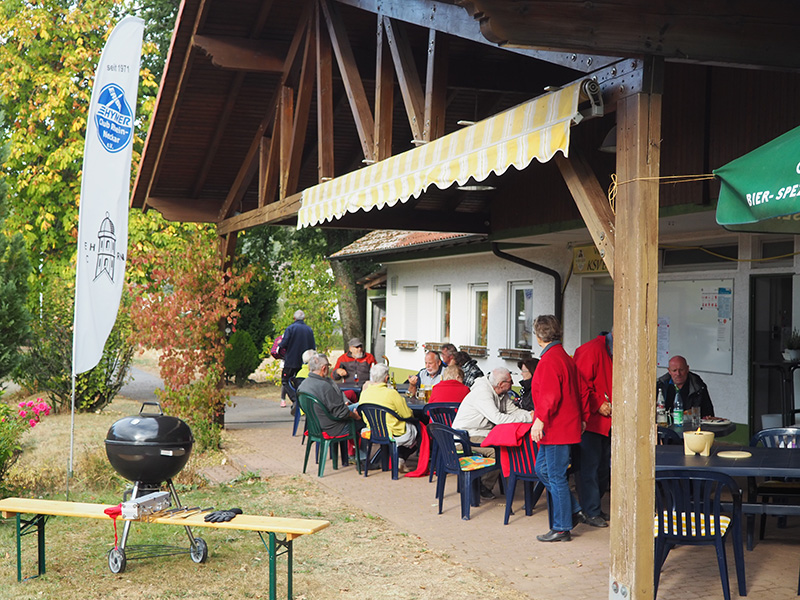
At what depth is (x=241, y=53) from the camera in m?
10.2

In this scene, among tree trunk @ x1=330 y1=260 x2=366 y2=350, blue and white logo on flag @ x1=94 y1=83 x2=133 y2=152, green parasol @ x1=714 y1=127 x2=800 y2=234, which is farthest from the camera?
tree trunk @ x1=330 y1=260 x2=366 y2=350

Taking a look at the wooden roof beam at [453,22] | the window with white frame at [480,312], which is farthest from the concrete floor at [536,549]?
the window with white frame at [480,312]

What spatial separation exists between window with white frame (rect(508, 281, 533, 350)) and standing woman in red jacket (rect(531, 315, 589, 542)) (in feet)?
25.1

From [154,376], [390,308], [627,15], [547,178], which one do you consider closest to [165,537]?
[627,15]

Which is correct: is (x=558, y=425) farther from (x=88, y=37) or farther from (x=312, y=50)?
(x=88, y=37)

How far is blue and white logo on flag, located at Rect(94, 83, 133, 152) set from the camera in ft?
28.8

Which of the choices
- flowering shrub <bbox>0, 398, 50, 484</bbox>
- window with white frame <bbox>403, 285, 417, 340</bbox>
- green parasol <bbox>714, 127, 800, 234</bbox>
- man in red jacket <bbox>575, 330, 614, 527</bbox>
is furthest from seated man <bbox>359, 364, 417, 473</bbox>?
window with white frame <bbox>403, 285, 417, 340</bbox>

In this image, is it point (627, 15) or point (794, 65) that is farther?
point (794, 65)

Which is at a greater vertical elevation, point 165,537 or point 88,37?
point 88,37

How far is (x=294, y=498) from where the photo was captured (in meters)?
Answer: 8.50

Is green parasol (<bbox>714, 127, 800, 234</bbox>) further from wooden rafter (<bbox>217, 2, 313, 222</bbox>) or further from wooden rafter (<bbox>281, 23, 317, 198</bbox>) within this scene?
wooden rafter (<bbox>217, 2, 313, 222</bbox>)

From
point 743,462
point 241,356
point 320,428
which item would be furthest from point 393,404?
point 241,356

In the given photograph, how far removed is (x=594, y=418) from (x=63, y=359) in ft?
36.3

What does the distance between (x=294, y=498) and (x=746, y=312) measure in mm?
5413
